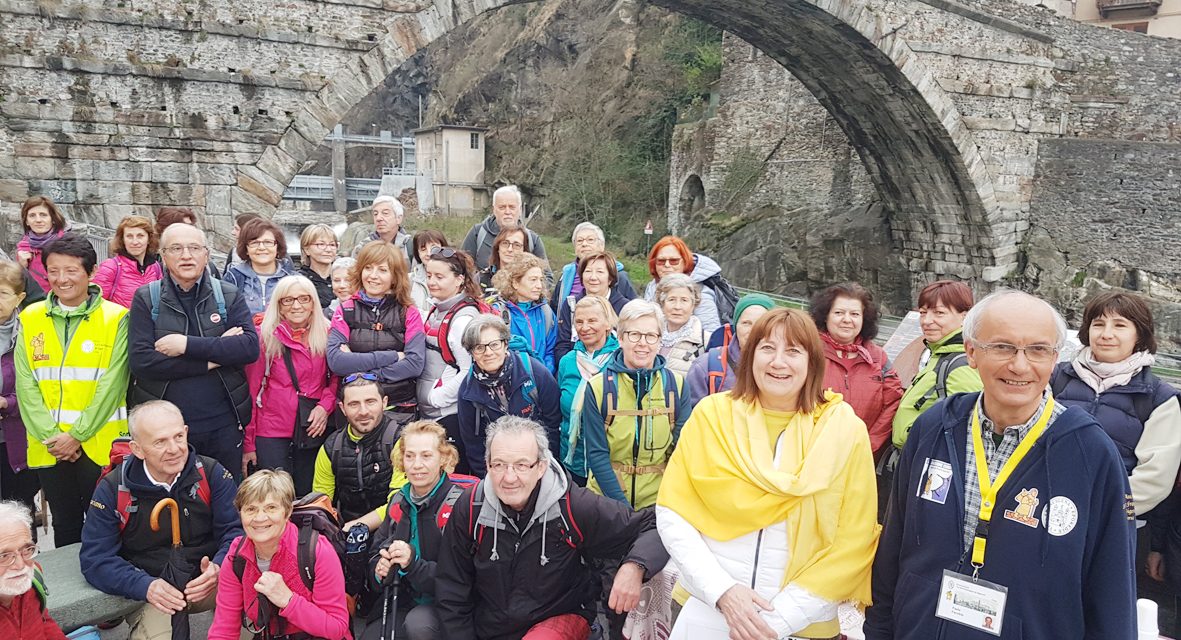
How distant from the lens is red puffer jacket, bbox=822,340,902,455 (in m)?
3.12

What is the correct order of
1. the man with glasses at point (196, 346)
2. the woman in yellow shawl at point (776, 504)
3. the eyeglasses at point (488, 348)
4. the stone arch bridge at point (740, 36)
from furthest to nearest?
1. the stone arch bridge at point (740, 36)
2. the man with glasses at point (196, 346)
3. the eyeglasses at point (488, 348)
4. the woman in yellow shawl at point (776, 504)

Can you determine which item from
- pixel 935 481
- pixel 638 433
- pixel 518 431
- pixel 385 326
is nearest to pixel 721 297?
pixel 638 433

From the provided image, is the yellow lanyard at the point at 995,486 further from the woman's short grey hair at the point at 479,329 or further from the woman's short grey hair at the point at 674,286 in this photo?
the woman's short grey hair at the point at 674,286

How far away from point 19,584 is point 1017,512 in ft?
9.69

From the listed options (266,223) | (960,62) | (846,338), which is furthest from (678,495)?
(960,62)

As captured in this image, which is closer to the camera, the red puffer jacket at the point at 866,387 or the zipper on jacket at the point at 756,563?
the zipper on jacket at the point at 756,563

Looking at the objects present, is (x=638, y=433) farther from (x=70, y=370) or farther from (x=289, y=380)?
(x=70, y=370)

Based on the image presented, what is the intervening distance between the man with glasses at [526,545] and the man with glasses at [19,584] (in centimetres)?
135

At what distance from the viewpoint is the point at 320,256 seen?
4629 mm

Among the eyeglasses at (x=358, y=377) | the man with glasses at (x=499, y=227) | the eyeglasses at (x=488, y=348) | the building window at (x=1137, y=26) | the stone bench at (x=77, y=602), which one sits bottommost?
the stone bench at (x=77, y=602)

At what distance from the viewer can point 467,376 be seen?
3.30m

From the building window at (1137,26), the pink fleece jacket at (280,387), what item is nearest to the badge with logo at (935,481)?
the pink fleece jacket at (280,387)

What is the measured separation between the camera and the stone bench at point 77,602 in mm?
2783

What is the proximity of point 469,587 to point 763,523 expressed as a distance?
115cm
